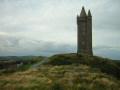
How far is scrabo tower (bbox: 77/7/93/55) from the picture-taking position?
99.9 metres

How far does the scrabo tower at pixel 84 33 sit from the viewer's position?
99.9 meters

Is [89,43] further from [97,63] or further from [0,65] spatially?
[0,65]

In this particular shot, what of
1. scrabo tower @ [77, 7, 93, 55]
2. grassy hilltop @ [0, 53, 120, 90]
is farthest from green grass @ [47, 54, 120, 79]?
scrabo tower @ [77, 7, 93, 55]

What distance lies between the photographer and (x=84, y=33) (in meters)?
102

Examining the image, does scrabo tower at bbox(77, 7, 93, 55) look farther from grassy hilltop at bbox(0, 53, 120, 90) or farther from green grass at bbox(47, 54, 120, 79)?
grassy hilltop at bbox(0, 53, 120, 90)

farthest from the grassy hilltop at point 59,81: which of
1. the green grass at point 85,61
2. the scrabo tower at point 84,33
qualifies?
the scrabo tower at point 84,33

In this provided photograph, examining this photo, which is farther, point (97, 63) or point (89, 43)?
point (89, 43)

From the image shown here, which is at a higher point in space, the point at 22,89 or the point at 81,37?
the point at 81,37

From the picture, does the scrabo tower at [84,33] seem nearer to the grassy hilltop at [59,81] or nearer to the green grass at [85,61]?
the green grass at [85,61]

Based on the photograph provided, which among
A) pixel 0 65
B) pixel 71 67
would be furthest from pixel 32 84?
pixel 0 65

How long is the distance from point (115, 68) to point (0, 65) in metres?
32.8

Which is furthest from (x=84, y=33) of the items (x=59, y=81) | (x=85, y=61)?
(x=59, y=81)

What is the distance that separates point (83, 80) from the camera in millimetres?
48375

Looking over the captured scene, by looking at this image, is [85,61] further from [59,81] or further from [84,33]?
[59,81]
